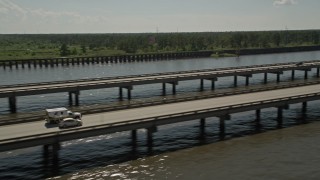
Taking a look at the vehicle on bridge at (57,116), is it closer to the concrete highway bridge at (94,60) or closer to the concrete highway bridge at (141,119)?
the concrete highway bridge at (141,119)

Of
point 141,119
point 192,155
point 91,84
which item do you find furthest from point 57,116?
point 91,84

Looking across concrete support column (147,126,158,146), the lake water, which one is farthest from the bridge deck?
the lake water

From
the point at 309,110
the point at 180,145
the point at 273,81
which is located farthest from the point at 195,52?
the point at 180,145

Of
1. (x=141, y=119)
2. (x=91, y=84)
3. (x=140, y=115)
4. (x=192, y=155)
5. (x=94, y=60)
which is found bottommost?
(x=192, y=155)

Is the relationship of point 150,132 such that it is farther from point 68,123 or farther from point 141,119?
point 68,123

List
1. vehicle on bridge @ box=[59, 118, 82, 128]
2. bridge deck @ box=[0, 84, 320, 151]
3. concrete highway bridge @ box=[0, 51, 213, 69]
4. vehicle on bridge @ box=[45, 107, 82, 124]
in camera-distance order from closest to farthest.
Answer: bridge deck @ box=[0, 84, 320, 151] → vehicle on bridge @ box=[59, 118, 82, 128] → vehicle on bridge @ box=[45, 107, 82, 124] → concrete highway bridge @ box=[0, 51, 213, 69]

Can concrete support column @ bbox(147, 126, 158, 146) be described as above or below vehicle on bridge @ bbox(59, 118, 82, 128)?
below

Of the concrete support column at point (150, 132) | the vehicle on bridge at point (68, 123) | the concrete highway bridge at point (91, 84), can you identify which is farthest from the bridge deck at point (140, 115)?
the concrete highway bridge at point (91, 84)

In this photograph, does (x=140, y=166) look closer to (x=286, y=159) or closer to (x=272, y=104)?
(x=286, y=159)

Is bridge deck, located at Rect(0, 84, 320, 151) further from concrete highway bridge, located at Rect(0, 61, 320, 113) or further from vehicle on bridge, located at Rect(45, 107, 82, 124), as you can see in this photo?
concrete highway bridge, located at Rect(0, 61, 320, 113)
